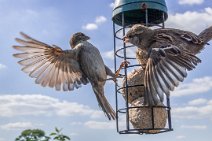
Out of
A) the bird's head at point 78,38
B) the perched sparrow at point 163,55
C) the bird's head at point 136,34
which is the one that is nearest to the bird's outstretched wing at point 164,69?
the perched sparrow at point 163,55

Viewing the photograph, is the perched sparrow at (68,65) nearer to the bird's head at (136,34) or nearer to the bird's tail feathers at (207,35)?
the bird's head at (136,34)

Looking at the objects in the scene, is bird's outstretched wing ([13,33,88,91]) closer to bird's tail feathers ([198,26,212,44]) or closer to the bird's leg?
the bird's leg

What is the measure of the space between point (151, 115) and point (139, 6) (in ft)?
2.94

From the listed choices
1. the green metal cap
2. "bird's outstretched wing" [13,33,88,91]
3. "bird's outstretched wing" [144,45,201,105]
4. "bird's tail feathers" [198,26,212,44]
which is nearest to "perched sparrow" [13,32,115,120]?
"bird's outstretched wing" [13,33,88,91]

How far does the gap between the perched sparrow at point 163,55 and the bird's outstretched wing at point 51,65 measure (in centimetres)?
59

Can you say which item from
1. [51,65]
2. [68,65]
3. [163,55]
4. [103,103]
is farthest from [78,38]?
[163,55]

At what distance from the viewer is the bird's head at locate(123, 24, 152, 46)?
3.91 meters

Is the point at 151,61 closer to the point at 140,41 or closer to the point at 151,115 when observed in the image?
the point at 140,41

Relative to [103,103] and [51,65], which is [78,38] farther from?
[103,103]

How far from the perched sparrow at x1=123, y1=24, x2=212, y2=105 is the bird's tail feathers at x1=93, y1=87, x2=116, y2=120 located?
41 cm

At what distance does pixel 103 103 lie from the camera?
4.18 m

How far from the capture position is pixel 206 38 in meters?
4.25

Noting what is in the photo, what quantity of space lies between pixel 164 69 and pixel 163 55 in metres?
0.11

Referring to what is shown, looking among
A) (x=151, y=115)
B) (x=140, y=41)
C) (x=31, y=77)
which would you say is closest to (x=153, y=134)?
(x=151, y=115)
